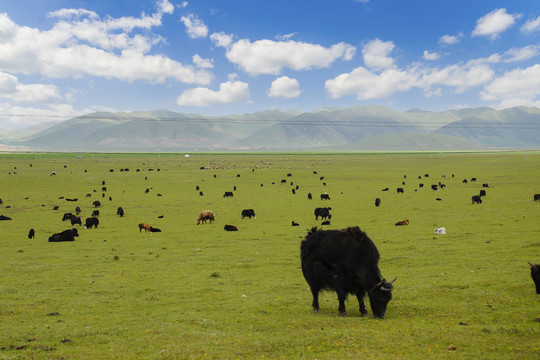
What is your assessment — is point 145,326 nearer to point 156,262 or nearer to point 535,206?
point 156,262

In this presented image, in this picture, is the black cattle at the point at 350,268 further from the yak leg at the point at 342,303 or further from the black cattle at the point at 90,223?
the black cattle at the point at 90,223

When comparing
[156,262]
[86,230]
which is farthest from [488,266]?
[86,230]

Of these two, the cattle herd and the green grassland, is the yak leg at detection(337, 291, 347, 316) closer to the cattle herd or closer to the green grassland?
the cattle herd

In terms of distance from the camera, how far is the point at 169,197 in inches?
2235

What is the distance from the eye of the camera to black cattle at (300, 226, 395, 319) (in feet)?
36.3

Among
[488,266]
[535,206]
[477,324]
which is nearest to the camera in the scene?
[477,324]

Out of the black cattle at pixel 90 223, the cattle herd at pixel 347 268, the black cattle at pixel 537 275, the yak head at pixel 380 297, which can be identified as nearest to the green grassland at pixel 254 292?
the yak head at pixel 380 297

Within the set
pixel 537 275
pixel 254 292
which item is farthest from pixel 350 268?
pixel 537 275

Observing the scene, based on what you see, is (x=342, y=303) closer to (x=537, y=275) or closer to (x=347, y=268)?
(x=347, y=268)

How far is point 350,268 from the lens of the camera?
11.2 m

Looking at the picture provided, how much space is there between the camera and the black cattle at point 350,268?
36.3 feet

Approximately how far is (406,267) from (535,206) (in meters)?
27.7

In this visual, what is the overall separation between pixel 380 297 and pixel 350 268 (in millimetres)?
1157

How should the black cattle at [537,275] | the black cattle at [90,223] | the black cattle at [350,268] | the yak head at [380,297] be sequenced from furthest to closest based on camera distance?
the black cattle at [90,223] → the black cattle at [537,275] → the black cattle at [350,268] → the yak head at [380,297]
